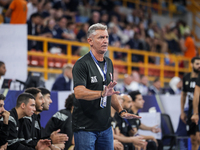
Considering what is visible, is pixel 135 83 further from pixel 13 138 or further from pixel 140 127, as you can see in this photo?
pixel 13 138

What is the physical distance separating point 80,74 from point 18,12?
20.7ft

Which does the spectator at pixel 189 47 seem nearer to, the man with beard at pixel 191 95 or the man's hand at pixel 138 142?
the man with beard at pixel 191 95

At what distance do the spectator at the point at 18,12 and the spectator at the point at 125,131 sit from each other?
421cm

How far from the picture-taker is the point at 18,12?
923 centimetres

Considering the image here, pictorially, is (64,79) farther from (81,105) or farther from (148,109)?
(81,105)

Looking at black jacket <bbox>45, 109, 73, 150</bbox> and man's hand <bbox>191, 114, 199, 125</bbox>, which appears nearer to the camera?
black jacket <bbox>45, 109, 73, 150</bbox>

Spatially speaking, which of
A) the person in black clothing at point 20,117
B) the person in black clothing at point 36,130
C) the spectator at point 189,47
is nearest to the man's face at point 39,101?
the person in black clothing at point 36,130

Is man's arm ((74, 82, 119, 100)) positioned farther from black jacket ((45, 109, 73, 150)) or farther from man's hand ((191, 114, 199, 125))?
man's hand ((191, 114, 199, 125))

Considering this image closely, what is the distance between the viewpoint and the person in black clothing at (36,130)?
507cm

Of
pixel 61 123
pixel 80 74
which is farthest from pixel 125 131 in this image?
pixel 80 74

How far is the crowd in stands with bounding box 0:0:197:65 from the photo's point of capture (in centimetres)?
1121

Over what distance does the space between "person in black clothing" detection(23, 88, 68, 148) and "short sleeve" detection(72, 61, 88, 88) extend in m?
1.90

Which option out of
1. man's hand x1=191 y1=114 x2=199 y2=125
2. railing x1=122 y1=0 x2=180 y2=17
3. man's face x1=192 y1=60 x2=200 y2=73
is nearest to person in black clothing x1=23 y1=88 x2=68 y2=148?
man's hand x1=191 y1=114 x2=199 y2=125

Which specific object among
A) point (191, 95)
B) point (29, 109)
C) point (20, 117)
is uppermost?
point (191, 95)
